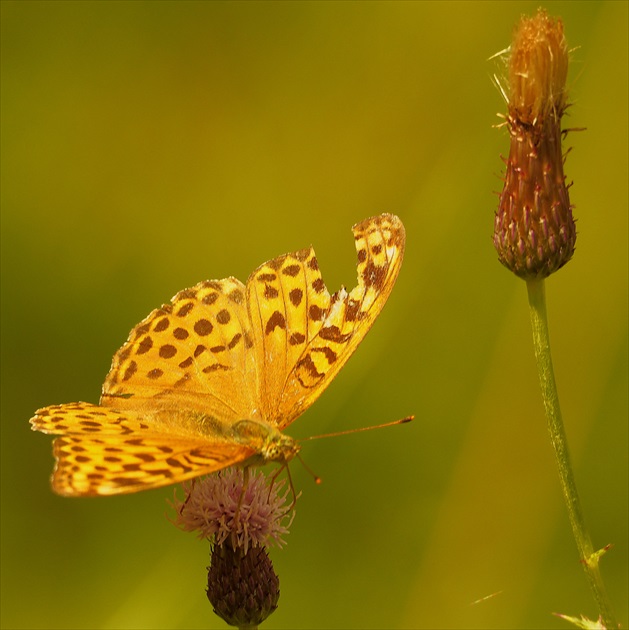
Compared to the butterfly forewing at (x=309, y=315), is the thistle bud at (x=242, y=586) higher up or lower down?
lower down

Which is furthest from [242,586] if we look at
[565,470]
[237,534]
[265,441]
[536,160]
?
[536,160]

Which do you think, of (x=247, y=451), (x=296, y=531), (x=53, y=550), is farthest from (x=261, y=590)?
(x=53, y=550)

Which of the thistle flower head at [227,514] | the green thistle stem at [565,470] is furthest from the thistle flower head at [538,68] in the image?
the thistle flower head at [227,514]

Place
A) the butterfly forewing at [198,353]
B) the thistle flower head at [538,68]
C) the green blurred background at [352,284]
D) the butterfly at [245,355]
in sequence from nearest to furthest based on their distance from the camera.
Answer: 1. the thistle flower head at [538,68]
2. the butterfly at [245,355]
3. the butterfly forewing at [198,353]
4. the green blurred background at [352,284]

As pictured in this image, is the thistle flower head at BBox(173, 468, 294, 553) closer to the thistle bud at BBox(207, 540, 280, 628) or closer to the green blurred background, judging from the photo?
the thistle bud at BBox(207, 540, 280, 628)

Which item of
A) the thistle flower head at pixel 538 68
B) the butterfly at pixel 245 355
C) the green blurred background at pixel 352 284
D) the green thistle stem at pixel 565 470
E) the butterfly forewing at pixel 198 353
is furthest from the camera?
the green blurred background at pixel 352 284

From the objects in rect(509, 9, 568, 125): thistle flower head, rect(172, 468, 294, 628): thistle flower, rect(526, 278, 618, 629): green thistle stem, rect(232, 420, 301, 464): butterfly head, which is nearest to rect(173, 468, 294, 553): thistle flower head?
rect(172, 468, 294, 628): thistle flower

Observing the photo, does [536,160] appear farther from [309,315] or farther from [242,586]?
[242,586]

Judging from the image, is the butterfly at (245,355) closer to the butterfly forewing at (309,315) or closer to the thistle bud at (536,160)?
the butterfly forewing at (309,315)
